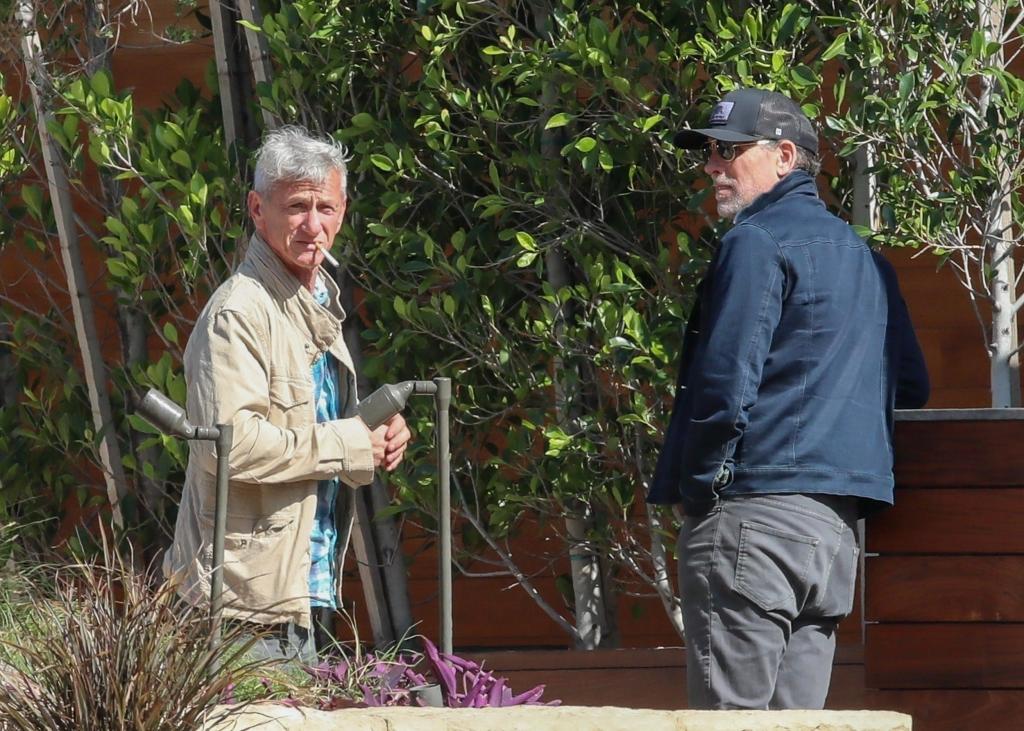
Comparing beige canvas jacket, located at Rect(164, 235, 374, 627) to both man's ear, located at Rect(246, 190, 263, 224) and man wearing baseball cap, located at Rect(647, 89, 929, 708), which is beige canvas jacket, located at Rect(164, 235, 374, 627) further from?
man wearing baseball cap, located at Rect(647, 89, 929, 708)

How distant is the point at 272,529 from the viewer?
4.00 m

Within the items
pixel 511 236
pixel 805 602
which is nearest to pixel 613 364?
pixel 511 236

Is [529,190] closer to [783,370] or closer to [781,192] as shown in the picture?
[781,192]

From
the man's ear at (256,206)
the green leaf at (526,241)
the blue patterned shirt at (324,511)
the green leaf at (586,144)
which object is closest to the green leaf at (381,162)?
the green leaf at (526,241)

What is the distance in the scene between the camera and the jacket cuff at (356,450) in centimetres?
395

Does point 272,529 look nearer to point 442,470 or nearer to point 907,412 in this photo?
point 442,470

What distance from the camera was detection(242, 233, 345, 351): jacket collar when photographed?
4.05m

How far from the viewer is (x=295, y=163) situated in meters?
4.03

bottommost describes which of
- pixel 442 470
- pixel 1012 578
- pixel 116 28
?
pixel 1012 578

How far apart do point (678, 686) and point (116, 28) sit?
320 cm

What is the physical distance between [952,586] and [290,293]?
1.78 meters

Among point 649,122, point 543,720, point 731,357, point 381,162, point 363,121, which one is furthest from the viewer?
point 363,121

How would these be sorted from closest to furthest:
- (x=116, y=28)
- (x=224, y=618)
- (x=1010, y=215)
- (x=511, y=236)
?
(x=224, y=618), (x=1010, y=215), (x=511, y=236), (x=116, y=28)

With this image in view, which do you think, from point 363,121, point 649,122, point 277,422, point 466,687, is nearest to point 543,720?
point 466,687
